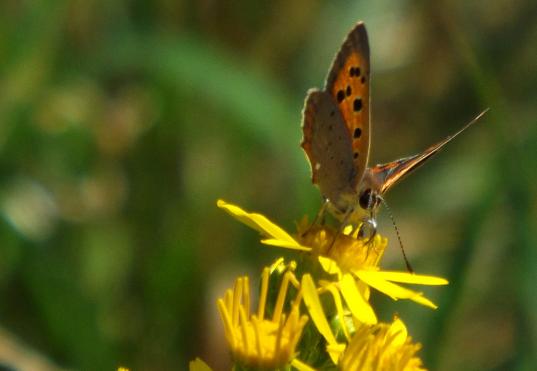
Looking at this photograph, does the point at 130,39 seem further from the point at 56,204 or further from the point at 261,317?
the point at 261,317

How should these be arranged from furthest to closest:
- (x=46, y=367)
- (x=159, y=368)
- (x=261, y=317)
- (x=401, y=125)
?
(x=401, y=125), (x=159, y=368), (x=46, y=367), (x=261, y=317)

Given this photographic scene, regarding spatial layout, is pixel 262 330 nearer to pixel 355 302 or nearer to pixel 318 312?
pixel 318 312

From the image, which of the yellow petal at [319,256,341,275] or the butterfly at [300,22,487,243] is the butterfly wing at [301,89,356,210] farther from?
the yellow petal at [319,256,341,275]

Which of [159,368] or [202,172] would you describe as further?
[202,172]

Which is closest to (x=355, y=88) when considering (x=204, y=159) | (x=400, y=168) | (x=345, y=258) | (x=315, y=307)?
(x=400, y=168)

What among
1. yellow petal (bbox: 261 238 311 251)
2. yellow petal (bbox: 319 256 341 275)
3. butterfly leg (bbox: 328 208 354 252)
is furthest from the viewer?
butterfly leg (bbox: 328 208 354 252)

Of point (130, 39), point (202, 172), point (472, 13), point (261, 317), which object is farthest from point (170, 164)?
point (261, 317)

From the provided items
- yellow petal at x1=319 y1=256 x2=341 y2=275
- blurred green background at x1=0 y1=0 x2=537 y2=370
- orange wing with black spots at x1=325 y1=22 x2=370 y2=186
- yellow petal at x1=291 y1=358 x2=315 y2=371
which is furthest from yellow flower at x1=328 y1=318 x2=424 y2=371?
blurred green background at x1=0 y1=0 x2=537 y2=370
